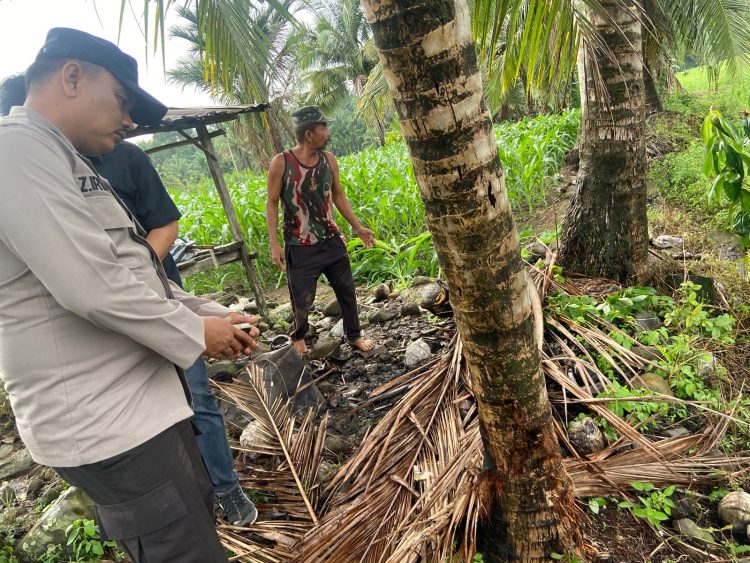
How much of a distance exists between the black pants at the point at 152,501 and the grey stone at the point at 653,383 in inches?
80.2

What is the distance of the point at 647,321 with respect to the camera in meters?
2.75

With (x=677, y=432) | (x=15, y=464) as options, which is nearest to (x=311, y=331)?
(x=15, y=464)

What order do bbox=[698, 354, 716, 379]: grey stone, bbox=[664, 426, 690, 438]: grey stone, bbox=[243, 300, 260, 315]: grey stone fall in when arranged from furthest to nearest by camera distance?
1. bbox=[243, 300, 260, 315]: grey stone
2. bbox=[698, 354, 716, 379]: grey stone
3. bbox=[664, 426, 690, 438]: grey stone

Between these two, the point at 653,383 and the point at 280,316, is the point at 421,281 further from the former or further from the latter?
the point at 653,383

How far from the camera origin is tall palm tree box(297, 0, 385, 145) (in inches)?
834

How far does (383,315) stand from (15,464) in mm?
2788

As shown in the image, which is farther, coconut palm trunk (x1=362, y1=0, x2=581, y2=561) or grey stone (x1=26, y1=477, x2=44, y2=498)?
grey stone (x1=26, y1=477, x2=44, y2=498)

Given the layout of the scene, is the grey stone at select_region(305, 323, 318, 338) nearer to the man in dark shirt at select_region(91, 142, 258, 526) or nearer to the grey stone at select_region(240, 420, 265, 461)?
the grey stone at select_region(240, 420, 265, 461)

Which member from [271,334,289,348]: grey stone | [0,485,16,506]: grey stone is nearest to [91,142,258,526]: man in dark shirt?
[0,485,16,506]: grey stone

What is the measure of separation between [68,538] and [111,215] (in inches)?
73.8

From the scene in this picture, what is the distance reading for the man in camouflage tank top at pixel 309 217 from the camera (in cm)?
307

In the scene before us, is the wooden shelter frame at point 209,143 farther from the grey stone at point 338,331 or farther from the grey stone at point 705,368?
the grey stone at point 705,368

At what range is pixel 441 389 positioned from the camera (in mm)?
Result: 2318

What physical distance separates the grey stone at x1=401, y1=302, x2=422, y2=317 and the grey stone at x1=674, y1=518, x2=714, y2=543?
2322mm
